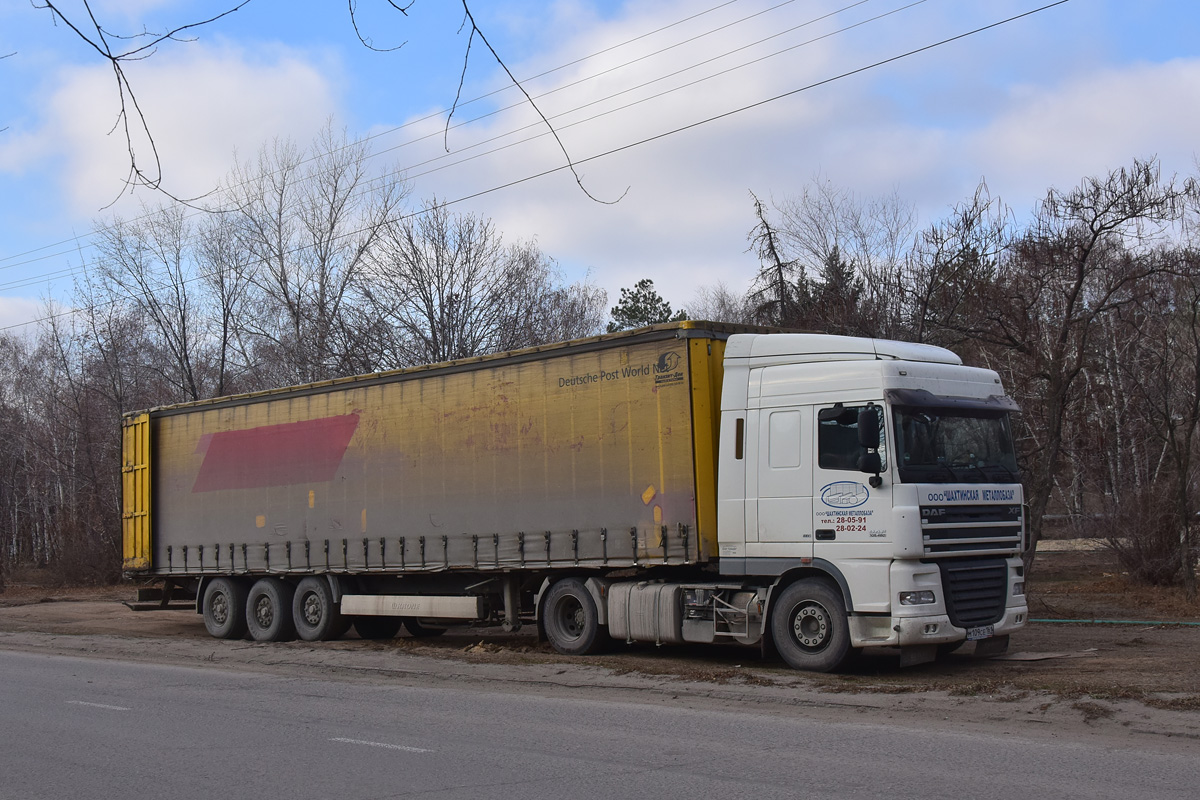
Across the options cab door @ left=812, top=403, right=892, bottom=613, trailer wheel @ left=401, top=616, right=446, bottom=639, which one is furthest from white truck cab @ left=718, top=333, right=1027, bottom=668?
trailer wheel @ left=401, top=616, right=446, bottom=639

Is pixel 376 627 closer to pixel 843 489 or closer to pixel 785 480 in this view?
pixel 785 480

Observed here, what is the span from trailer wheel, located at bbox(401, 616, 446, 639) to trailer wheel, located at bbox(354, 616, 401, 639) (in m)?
0.22

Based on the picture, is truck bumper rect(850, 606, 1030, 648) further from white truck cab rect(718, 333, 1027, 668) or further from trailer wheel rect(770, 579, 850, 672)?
trailer wheel rect(770, 579, 850, 672)

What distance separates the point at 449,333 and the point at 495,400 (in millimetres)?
15937

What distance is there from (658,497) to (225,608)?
9190 millimetres

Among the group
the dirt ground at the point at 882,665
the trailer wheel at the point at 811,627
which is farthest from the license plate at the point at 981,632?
the trailer wheel at the point at 811,627

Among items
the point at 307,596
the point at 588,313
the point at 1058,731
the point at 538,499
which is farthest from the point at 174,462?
the point at 588,313

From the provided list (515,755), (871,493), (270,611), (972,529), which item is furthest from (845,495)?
(270,611)

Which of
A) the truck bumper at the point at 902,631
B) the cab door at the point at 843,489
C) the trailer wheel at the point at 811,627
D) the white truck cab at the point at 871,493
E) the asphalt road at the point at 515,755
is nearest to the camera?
the asphalt road at the point at 515,755

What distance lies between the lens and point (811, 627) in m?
11.6

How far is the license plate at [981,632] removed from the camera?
1127 centimetres

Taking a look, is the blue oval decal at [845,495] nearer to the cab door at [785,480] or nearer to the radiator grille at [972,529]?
the cab door at [785,480]

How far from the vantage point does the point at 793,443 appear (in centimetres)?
1180

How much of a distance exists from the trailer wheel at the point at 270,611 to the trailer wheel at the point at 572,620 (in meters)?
5.28
